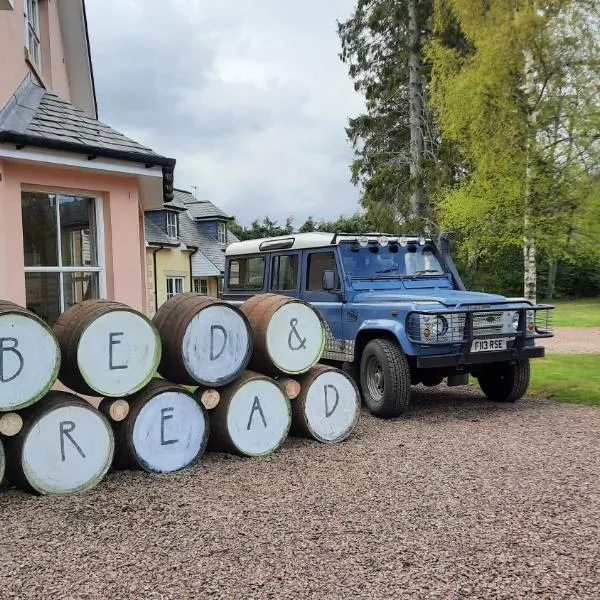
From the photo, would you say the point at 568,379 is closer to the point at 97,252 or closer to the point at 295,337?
the point at 295,337

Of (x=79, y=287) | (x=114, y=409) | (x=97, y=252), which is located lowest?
(x=114, y=409)

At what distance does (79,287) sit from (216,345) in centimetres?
234

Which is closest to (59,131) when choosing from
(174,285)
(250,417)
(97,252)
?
(97,252)

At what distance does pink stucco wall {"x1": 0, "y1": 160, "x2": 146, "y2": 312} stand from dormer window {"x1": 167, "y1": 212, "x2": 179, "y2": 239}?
70.4 feet

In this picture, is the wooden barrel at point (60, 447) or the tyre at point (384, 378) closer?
the wooden barrel at point (60, 447)

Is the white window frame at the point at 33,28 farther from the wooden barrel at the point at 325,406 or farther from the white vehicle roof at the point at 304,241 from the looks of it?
the wooden barrel at the point at 325,406

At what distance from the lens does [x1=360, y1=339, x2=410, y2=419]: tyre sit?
21.5ft

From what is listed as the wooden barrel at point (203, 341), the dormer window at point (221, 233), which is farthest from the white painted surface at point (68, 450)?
the dormer window at point (221, 233)

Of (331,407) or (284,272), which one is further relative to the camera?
(284,272)

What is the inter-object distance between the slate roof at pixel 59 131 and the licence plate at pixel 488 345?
4.03m

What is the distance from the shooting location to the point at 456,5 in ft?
45.9

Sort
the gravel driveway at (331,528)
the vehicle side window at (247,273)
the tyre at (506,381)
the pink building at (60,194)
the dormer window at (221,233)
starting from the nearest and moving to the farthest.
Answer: the gravel driveway at (331,528) → the pink building at (60,194) → the tyre at (506,381) → the vehicle side window at (247,273) → the dormer window at (221,233)

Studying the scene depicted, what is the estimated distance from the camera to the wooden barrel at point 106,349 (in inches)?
175

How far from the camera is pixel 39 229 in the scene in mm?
6137
